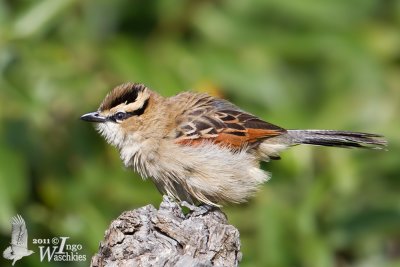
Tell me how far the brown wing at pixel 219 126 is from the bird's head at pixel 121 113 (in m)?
0.29

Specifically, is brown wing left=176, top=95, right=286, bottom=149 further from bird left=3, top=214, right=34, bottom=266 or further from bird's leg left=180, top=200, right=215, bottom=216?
bird left=3, top=214, right=34, bottom=266

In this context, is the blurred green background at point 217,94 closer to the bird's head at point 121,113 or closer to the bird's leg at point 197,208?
the bird's head at point 121,113

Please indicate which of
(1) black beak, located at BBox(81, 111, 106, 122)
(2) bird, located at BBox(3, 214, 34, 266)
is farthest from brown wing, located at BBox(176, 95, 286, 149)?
(2) bird, located at BBox(3, 214, 34, 266)

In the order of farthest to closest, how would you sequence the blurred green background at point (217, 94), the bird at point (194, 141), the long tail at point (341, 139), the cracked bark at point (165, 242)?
the blurred green background at point (217, 94), the long tail at point (341, 139), the bird at point (194, 141), the cracked bark at point (165, 242)

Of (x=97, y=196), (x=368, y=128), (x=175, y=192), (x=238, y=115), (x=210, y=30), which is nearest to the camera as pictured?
(x=175, y=192)

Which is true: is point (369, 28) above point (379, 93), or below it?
above

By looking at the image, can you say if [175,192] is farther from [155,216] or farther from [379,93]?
[379,93]

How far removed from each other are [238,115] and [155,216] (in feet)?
7.58

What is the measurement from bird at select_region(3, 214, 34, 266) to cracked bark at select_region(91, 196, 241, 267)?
4.79ft

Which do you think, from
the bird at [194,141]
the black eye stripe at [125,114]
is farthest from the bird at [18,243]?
the black eye stripe at [125,114]

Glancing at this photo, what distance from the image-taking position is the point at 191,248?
5.03 m

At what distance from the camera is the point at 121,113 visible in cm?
719

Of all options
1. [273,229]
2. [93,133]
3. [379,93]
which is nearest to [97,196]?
[93,133]

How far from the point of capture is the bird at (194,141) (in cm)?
686
